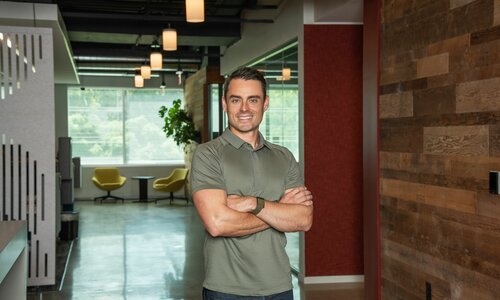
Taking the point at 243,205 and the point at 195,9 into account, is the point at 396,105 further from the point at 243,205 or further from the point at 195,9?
the point at 195,9

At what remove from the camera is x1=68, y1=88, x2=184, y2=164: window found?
1769 centimetres

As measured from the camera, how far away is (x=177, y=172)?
16.8 metres

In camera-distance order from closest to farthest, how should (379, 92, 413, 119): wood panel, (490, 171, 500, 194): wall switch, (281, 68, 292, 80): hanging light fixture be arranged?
(490, 171, 500, 194): wall switch < (379, 92, 413, 119): wood panel < (281, 68, 292, 80): hanging light fixture

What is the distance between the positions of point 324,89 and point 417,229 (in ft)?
10.2

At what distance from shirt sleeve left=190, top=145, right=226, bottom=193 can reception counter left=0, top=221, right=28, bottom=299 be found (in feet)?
5.12

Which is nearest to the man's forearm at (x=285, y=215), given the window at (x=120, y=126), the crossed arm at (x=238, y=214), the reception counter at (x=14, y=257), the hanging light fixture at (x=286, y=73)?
the crossed arm at (x=238, y=214)

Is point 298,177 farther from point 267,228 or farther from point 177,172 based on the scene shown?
point 177,172

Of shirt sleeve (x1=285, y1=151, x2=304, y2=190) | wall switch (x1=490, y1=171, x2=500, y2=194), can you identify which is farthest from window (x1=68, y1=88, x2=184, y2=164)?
shirt sleeve (x1=285, y1=151, x2=304, y2=190)

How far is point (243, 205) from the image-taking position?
2650mm

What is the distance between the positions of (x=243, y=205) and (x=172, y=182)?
13.7 metres

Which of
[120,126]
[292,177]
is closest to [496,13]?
[292,177]

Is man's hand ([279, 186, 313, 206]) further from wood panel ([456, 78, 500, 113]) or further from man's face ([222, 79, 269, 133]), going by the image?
wood panel ([456, 78, 500, 113])

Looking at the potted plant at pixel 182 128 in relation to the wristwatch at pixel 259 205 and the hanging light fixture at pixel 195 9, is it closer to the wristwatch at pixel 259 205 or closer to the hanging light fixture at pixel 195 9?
the hanging light fixture at pixel 195 9

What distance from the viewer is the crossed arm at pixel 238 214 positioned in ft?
8.64
